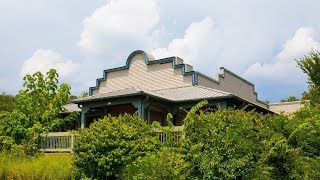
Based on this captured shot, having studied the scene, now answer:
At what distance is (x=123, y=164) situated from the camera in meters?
14.4

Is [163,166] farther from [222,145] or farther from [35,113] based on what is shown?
[35,113]

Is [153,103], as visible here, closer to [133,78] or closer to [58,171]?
[133,78]

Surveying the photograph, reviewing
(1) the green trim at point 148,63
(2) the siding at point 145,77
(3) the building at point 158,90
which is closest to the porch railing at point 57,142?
(3) the building at point 158,90

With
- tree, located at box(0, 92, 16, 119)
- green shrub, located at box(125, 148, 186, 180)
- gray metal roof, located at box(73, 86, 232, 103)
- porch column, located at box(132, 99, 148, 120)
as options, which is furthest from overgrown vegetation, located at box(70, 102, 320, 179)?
tree, located at box(0, 92, 16, 119)

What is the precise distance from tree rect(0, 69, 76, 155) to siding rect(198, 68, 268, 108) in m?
8.31

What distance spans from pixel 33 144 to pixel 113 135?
8.22 m

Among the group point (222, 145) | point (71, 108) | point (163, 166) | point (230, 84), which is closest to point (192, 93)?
point (230, 84)

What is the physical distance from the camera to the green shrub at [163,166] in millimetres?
10680

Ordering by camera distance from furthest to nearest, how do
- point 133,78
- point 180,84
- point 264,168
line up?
point 133,78, point 180,84, point 264,168

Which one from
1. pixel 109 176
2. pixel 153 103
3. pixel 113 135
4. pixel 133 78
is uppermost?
Answer: pixel 133 78

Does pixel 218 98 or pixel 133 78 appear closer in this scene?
pixel 218 98

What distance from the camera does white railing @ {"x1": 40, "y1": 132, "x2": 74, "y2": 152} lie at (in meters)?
20.8

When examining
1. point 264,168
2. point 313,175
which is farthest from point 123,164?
point 313,175

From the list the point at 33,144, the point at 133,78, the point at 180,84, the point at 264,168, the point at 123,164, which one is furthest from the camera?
the point at 133,78
